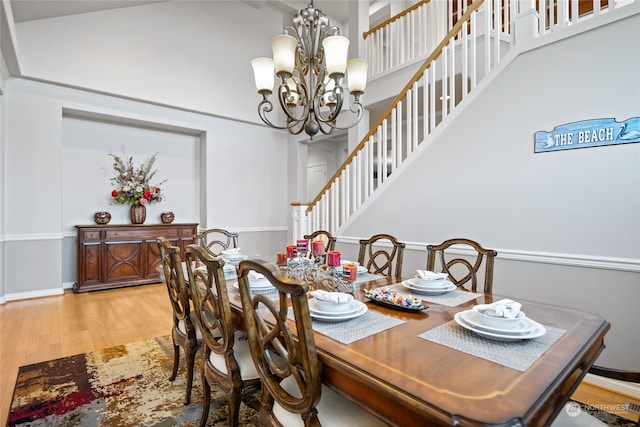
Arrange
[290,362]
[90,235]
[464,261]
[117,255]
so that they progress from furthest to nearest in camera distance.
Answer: [117,255] → [90,235] → [464,261] → [290,362]

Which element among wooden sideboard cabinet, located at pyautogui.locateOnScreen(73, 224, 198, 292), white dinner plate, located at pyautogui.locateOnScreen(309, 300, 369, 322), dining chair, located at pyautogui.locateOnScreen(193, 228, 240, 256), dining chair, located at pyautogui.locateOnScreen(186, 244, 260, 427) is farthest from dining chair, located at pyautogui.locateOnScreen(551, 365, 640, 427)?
wooden sideboard cabinet, located at pyautogui.locateOnScreen(73, 224, 198, 292)

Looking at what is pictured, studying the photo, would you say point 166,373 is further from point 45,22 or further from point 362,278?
point 45,22

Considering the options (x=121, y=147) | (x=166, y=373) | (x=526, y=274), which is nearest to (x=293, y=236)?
(x=166, y=373)

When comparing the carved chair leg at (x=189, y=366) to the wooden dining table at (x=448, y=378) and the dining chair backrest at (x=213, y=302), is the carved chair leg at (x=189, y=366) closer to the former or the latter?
the dining chair backrest at (x=213, y=302)

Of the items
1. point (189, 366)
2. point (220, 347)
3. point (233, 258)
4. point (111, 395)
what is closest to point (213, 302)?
point (220, 347)

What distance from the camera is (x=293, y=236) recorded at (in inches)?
171

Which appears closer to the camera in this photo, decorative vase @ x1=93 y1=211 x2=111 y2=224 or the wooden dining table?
the wooden dining table

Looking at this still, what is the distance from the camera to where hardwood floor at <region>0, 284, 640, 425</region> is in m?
2.34

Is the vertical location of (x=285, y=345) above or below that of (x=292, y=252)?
below

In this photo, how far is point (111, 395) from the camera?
2.05m

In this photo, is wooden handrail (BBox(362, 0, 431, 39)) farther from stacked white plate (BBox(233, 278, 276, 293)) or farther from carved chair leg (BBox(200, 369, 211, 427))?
carved chair leg (BBox(200, 369, 211, 427))

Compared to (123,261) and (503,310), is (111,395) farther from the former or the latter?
(123,261)

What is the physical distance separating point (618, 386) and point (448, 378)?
2.15 meters

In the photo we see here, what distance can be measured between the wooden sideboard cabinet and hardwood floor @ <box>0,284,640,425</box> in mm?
199
